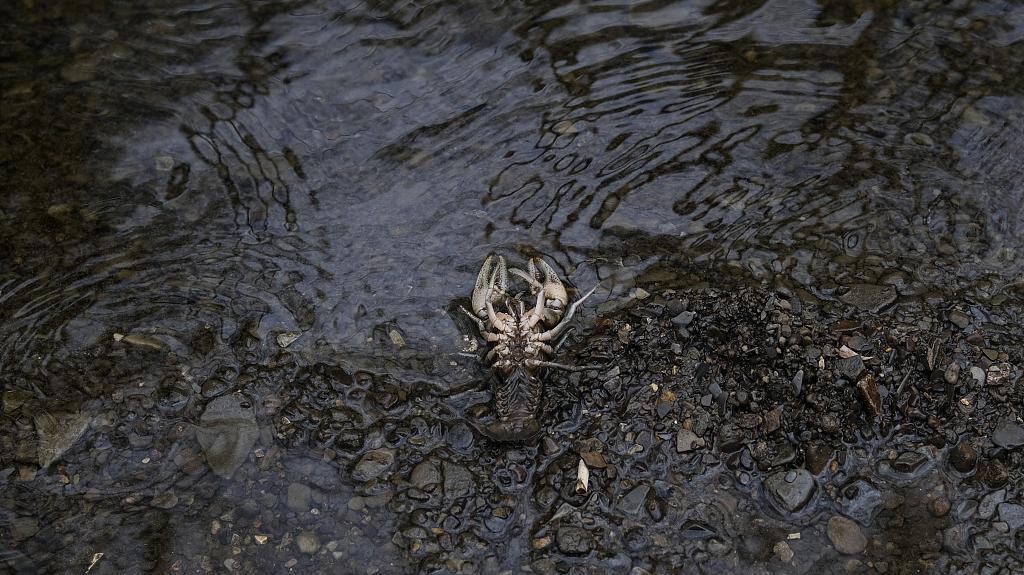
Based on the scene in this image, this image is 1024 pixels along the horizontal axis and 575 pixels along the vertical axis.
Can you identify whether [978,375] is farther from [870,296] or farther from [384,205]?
[384,205]

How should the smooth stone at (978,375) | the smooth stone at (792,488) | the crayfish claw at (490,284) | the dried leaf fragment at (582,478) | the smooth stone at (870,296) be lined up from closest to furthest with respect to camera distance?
the smooth stone at (792,488) < the dried leaf fragment at (582,478) < the smooth stone at (978,375) < the smooth stone at (870,296) < the crayfish claw at (490,284)

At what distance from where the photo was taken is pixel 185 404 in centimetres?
457

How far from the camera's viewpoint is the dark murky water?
4.29 meters

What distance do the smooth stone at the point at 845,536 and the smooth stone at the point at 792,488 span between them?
0.56 ft

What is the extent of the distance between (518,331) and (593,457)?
84cm

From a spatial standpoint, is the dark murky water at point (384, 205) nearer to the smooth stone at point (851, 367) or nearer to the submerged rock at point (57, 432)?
the submerged rock at point (57, 432)

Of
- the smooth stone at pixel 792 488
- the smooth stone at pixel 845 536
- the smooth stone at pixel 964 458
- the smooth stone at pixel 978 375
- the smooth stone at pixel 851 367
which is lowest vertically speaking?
the smooth stone at pixel 845 536

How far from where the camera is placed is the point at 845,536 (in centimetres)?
396

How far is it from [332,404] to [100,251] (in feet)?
6.48

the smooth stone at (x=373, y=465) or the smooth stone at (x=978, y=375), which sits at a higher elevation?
the smooth stone at (x=373, y=465)

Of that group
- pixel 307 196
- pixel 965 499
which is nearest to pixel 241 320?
pixel 307 196

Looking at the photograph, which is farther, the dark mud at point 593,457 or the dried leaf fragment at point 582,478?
the dried leaf fragment at point 582,478

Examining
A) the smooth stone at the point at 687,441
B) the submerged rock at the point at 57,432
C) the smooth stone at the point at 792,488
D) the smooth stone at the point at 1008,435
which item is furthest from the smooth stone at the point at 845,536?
the submerged rock at the point at 57,432

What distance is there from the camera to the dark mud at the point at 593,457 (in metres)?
4.00
